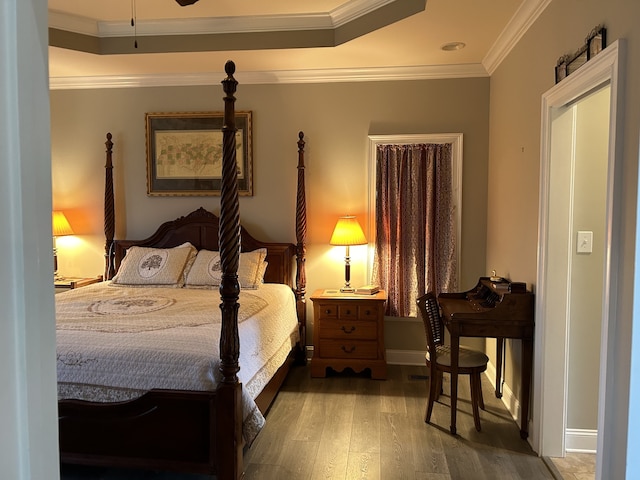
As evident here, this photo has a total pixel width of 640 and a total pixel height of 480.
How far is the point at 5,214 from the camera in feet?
1.78

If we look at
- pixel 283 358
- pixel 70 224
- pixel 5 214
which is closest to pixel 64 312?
pixel 283 358

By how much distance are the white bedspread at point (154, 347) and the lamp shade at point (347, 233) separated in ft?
3.09

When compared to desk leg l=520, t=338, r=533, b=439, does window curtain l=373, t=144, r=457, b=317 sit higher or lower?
higher

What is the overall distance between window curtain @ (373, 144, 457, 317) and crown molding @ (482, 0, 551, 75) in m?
0.75

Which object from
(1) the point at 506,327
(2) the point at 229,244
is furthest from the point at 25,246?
(1) the point at 506,327

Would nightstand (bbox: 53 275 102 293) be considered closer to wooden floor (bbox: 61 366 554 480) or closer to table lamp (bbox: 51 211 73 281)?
table lamp (bbox: 51 211 73 281)

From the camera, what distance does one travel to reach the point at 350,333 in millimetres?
3896

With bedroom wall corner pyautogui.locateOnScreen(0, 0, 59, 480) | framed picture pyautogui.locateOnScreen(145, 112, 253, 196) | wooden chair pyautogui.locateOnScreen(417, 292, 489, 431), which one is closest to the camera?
bedroom wall corner pyautogui.locateOnScreen(0, 0, 59, 480)

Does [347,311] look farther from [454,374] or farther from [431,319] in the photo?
[454,374]

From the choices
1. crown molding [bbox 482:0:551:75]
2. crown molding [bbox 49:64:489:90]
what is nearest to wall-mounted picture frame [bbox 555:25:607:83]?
crown molding [bbox 482:0:551:75]

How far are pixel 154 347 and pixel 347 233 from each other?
6.78 ft

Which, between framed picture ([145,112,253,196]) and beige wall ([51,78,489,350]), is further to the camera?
framed picture ([145,112,253,196])

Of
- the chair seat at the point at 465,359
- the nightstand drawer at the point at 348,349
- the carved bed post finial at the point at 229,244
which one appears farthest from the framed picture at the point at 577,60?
the nightstand drawer at the point at 348,349

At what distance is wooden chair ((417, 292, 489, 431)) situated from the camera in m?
2.99
